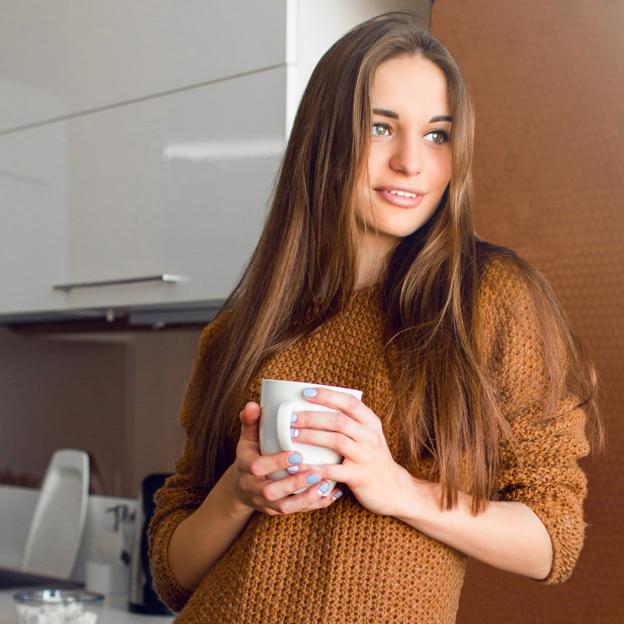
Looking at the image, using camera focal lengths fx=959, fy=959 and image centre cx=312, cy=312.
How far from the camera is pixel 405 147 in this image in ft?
3.19

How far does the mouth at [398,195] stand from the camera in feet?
3.22

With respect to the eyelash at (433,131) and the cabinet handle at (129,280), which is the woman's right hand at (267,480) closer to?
the eyelash at (433,131)

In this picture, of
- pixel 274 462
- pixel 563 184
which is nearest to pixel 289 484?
pixel 274 462

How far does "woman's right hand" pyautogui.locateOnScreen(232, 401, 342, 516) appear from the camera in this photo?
81 centimetres

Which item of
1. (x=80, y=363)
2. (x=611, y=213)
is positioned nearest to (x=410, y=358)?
(x=611, y=213)

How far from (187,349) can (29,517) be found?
2.31 feet

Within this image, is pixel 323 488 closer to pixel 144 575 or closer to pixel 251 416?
pixel 251 416

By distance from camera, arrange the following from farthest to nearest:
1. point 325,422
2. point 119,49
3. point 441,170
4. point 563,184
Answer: point 119,49, point 563,184, point 441,170, point 325,422

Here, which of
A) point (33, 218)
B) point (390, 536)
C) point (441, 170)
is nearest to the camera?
point (390, 536)

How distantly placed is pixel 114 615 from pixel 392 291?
3.60 ft

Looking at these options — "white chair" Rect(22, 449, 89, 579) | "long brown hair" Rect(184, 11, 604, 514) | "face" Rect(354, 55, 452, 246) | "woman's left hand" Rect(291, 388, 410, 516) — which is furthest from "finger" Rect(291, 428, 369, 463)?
"white chair" Rect(22, 449, 89, 579)

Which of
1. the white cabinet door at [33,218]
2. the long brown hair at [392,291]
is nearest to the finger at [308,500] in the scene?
the long brown hair at [392,291]

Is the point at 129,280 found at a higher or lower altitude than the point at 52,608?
higher

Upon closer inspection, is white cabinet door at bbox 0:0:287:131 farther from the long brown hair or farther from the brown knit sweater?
the brown knit sweater
